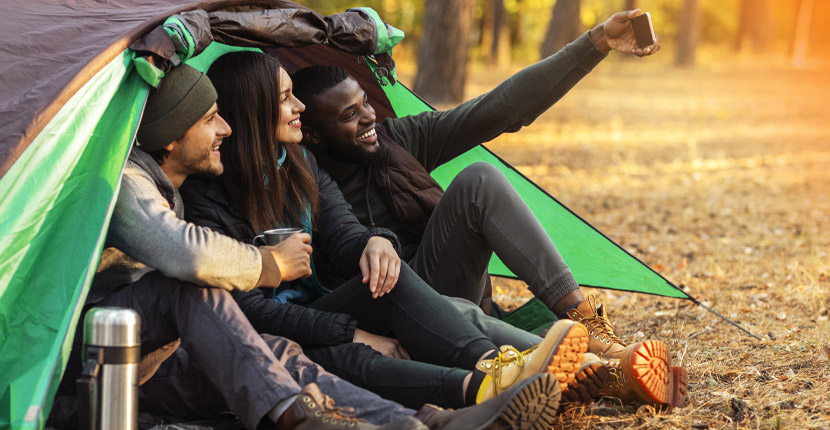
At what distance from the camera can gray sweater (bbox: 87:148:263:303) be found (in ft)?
8.55

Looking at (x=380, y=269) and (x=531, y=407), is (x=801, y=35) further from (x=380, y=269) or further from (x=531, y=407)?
(x=531, y=407)

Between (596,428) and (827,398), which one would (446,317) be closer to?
(596,428)

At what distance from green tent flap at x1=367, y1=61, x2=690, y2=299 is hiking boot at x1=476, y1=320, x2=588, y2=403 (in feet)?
5.50

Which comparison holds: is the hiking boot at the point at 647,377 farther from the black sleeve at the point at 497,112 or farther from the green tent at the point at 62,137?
the green tent at the point at 62,137

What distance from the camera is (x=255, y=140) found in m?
3.30

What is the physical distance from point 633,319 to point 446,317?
190 cm

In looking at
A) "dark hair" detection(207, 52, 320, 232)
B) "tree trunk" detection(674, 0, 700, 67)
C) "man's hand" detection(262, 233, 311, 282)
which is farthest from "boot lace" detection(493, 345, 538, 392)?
"tree trunk" detection(674, 0, 700, 67)

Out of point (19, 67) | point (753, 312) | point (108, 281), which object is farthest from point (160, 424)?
point (753, 312)

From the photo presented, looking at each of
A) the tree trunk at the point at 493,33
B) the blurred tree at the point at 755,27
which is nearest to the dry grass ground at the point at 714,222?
the tree trunk at the point at 493,33

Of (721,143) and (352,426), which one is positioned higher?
(352,426)

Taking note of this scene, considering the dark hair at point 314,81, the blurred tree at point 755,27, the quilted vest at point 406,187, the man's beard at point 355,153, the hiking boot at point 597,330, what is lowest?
the blurred tree at point 755,27

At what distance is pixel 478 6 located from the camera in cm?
2045

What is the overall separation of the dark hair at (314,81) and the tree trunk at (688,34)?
1998 cm

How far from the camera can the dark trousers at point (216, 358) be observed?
8.42 ft
